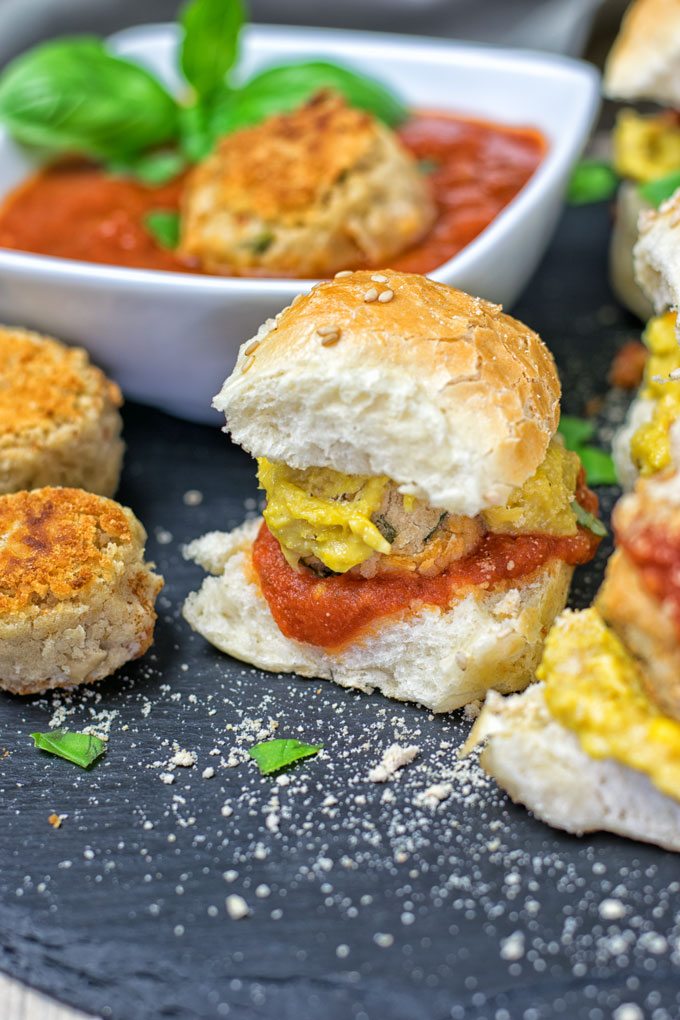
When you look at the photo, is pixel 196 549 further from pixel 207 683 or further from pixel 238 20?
pixel 238 20

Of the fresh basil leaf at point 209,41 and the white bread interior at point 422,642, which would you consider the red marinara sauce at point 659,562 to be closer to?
the white bread interior at point 422,642

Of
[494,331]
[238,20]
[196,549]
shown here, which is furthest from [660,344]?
[238,20]

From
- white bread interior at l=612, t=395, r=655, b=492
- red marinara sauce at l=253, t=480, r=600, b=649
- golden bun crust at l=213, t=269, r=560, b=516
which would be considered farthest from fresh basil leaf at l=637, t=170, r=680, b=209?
red marinara sauce at l=253, t=480, r=600, b=649

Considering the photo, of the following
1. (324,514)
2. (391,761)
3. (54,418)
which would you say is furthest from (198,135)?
(391,761)

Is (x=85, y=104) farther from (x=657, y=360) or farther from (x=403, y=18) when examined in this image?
(x=403, y=18)

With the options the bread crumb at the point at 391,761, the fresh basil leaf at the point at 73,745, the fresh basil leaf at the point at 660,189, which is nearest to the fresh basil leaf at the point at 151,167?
the fresh basil leaf at the point at 660,189

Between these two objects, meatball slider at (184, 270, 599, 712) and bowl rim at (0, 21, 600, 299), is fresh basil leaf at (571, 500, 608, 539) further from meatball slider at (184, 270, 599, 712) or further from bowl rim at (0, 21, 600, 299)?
bowl rim at (0, 21, 600, 299)
